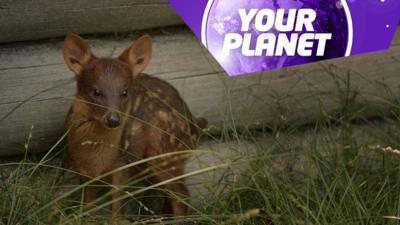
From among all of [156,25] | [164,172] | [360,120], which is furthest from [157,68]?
[360,120]

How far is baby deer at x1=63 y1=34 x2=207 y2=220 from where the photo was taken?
230 cm

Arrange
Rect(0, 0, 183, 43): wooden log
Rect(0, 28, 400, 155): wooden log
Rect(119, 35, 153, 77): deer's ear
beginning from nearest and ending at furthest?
Rect(119, 35, 153, 77): deer's ear → Rect(0, 0, 183, 43): wooden log → Rect(0, 28, 400, 155): wooden log

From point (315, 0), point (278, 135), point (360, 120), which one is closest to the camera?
point (315, 0)

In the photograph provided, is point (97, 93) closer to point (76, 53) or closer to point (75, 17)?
point (76, 53)

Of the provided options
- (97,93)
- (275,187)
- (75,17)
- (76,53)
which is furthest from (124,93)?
(275,187)

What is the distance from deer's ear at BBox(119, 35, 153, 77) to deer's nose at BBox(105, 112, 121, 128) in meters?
0.19

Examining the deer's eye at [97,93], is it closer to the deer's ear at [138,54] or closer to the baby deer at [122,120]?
the baby deer at [122,120]

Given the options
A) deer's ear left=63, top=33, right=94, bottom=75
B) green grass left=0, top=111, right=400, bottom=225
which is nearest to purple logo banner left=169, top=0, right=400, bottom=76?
green grass left=0, top=111, right=400, bottom=225

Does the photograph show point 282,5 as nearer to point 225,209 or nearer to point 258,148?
point 258,148

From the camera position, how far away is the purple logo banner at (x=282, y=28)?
2.52 meters

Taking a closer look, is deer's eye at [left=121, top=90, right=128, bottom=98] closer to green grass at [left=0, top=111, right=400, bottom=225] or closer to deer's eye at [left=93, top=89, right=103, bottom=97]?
deer's eye at [left=93, top=89, right=103, bottom=97]

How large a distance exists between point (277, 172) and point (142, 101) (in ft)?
1.66

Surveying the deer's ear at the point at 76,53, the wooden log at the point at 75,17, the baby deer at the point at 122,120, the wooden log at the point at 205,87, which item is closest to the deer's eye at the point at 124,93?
Answer: the baby deer at the point at 122,120

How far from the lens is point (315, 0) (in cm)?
255
